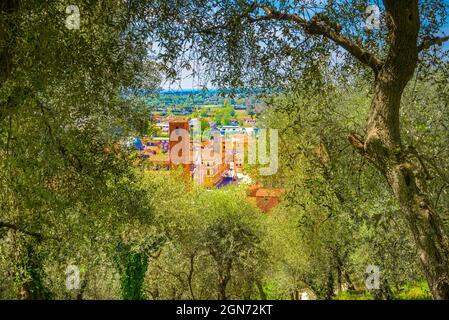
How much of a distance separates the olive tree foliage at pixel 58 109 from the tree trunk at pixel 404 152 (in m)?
2.73

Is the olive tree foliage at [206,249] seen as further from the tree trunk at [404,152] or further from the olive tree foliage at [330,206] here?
the tree trunk at [404,152]

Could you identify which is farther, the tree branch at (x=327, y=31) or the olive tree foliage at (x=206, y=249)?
the olive tree foliage at (x=206, y=249)

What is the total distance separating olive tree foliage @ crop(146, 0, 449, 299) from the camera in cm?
408

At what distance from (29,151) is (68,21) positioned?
4.59ft

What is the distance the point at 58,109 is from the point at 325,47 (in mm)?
3196

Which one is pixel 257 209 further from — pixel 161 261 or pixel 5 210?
pixel 5 210

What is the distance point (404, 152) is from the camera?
13.7 ft

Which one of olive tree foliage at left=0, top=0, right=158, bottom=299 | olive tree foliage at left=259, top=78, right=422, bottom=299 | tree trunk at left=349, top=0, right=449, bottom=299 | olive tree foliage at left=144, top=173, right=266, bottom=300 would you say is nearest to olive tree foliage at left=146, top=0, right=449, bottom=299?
tree trunk at left=349, top=0, right=449, bottom=299

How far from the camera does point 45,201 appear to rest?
17.9 ft

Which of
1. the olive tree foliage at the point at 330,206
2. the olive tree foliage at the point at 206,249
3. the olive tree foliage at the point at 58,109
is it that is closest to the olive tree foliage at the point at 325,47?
the olive tree foliage at the point at 330,206

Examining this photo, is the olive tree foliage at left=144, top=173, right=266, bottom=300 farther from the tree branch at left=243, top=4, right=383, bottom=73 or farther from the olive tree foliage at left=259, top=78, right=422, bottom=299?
the tree branch at left=243, top=4, right=383, bottom=73

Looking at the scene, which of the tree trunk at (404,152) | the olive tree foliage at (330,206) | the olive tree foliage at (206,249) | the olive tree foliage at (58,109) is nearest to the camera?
the tree trunk at (404,152)

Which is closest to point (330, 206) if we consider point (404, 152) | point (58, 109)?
point (404, 152)

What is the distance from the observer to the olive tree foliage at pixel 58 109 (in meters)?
4.82
